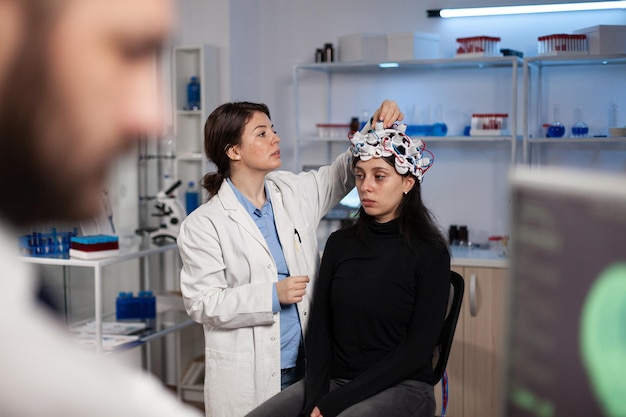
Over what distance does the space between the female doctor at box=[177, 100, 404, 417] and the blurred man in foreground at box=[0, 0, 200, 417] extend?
5.28ft

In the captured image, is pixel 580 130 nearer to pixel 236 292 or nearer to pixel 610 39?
pixel 610 39

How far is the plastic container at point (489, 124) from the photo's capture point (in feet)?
13.0

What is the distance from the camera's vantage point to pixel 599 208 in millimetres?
412

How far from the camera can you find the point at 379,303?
2031mm

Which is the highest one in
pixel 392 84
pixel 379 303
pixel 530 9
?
pixel 530 9

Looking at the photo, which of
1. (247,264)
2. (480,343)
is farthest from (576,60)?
(247,264)

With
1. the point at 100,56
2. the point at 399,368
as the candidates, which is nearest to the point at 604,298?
the point at 100,56

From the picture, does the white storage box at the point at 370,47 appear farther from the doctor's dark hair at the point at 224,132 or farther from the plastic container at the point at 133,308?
the doctor's dark hair at the point at 224,132

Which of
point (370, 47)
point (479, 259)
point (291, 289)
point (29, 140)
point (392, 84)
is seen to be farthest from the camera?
point (392, 84)

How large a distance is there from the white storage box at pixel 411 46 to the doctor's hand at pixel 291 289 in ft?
→ 7.67

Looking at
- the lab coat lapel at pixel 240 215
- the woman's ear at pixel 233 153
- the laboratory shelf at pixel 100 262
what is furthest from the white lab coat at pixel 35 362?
the laboratory shelf at pixel 100 262

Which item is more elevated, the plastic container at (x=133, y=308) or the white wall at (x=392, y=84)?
the white wall at (x=392, y=84)

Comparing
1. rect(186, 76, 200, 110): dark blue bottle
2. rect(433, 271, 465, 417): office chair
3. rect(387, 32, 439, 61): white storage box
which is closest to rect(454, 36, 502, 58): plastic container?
rect(387, 32, 439, 61): white storage box

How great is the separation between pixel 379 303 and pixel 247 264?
37cm
